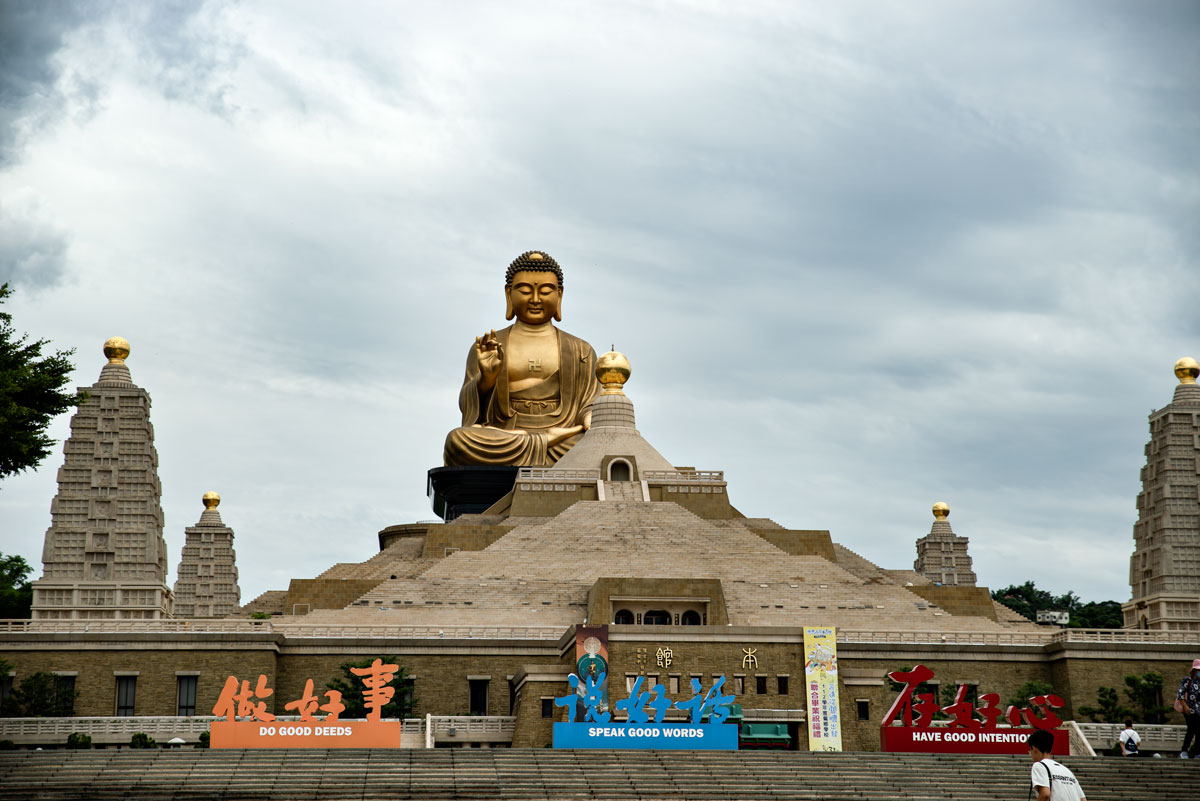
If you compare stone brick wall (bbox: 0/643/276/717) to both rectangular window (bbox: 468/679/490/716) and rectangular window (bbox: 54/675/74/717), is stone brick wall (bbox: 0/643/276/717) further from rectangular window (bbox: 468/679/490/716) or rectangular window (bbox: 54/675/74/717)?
rectangular window (bbox: 468/679/490/716)

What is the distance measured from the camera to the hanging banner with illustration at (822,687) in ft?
123

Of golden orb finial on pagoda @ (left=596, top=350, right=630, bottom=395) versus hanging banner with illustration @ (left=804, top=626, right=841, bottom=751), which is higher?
golden orb finial on pagoda @ (left=596, top=350, right=630, bottom=395)

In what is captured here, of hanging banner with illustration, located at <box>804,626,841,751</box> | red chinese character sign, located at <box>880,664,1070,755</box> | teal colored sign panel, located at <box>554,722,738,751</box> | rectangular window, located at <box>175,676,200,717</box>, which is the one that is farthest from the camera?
rectangular window, located at <box>175,676,200,717</box>

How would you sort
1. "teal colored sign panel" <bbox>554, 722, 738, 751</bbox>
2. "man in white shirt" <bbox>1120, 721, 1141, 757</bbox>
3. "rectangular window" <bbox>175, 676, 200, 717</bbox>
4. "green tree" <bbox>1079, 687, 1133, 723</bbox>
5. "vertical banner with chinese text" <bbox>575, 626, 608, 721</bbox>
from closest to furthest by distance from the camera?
"teal colored sign panel" <bbox>554, 722, 738, 751</bbox> → "man in white shirt" <bbox>1120, 721, 1141, 757</bbox> → "vertical banner with chinese text" <bbox>575, 626, 608, 721</bbox> → "green tree" <bbox>1079, 687, 1133, 723</bbox> → "rectangular window" <bbox>175, 676, 200, 717</bbox>

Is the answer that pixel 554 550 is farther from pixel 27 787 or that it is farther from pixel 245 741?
pixel 27 787

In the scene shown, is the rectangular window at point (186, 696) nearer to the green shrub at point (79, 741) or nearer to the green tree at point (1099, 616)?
the green shrub at point (79, 741)

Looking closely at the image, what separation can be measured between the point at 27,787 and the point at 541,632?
15.9 meters

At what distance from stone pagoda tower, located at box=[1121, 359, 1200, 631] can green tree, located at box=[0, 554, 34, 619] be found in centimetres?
3374

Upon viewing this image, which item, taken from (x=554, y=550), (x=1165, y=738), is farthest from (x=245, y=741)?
(x=1165, y=738)

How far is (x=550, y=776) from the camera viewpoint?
28.0 meters

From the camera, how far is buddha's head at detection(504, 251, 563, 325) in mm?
62469

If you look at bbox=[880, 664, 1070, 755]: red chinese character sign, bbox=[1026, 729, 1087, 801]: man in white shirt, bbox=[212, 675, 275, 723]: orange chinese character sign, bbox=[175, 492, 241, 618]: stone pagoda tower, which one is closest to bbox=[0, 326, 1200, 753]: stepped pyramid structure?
bbox=[212, 675, 275, 723]: orange chinese character sign

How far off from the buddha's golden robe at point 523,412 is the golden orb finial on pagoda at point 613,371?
5.64ft

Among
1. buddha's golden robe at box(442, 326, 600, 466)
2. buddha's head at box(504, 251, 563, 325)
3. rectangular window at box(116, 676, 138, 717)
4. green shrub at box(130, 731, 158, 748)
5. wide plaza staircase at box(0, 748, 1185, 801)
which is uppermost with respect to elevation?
buddha's head at box(504, 251, 563, 325)
